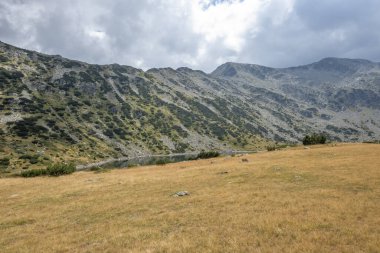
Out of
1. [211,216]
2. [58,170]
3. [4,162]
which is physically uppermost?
[4,162]

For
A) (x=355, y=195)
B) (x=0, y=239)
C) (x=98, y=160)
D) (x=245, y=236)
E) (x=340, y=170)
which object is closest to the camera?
(x=245, y=236)

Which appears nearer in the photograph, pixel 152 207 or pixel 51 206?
pixel 152 207

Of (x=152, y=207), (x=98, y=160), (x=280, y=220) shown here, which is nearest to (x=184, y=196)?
(x=152, y=207)

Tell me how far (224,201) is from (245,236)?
339 inches

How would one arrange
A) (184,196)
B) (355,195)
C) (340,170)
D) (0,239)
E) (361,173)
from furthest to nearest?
1. (340,170)
2. (361,173)
3. (184,196)
4. (355,195)
5. (0,239)

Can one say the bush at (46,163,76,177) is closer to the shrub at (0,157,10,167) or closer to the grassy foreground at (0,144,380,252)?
the grassy foreground at (0,144,380,252)

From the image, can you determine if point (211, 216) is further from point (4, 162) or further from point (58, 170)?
point (4, 162)

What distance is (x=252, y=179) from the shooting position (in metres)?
34.2

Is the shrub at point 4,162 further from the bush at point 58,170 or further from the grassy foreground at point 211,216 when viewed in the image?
the grassy foreground at point 211,216

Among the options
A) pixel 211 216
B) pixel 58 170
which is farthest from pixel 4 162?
pixel 211 216

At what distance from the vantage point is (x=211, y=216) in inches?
800

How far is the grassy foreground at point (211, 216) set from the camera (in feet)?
49.8

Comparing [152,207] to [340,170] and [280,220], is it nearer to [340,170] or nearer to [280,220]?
[280,220]

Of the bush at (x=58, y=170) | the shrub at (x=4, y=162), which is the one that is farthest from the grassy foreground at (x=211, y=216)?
the shrub at (x=4, y=162)
